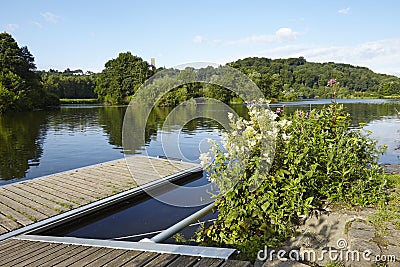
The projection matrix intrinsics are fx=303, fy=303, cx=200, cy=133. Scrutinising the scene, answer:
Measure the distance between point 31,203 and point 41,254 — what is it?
1973 millimetres

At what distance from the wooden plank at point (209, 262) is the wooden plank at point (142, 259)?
0.43 m

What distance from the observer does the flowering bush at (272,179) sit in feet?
9.70

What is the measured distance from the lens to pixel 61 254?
286 centimetres

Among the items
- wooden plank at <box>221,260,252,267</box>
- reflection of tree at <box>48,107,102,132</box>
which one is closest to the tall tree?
reflection of tree at <box>48,107,102,132</box>

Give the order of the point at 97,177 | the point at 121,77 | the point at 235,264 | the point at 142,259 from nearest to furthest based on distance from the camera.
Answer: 1. the point at 235,264
2. the point at 142,259
3. the point at 97,177
4. the point at 121,77

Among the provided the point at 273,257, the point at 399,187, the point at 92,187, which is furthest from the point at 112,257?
the point at 399,187

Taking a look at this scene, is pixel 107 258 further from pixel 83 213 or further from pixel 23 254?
pixel 83 213

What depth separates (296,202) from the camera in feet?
9.74

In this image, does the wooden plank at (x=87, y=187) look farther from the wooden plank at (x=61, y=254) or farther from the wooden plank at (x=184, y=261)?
the wooden plank at (x=184, y=261)

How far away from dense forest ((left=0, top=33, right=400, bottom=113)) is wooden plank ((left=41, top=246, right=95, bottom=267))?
27633 millimetres

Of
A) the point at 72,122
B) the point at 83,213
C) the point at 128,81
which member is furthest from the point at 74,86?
the point at 83,213

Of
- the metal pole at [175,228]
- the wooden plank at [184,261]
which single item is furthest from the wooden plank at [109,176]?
the wooden plank at [184,261]

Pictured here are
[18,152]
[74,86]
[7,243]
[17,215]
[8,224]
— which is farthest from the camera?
[74,86]

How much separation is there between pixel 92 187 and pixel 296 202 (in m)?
3.83
